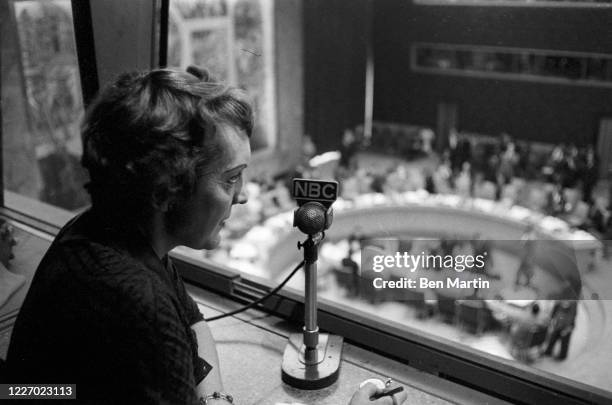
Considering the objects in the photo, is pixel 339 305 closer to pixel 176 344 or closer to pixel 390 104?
pixel 176 344

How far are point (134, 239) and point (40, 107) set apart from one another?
8.50 m

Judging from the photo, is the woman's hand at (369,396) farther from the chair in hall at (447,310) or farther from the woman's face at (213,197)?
the chair in hall at (447,310)

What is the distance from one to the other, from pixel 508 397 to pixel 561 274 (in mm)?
6179

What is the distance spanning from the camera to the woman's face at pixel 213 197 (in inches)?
45.2

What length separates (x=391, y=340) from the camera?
1.86 m

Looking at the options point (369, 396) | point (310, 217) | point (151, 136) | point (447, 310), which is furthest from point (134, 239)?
point (447, 310)

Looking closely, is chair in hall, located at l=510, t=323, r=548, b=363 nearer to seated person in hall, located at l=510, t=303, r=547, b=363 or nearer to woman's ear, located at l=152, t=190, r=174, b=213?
seated person in hall, located at l=510, t=303, r=547, b=363

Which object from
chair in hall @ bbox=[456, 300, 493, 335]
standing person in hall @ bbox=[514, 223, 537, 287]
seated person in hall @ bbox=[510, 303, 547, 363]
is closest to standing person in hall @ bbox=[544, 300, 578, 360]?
seated person in hall @ bbox=[510, 303, 547, 363]

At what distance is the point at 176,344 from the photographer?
40.8 inches

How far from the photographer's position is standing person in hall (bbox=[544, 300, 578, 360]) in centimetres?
591

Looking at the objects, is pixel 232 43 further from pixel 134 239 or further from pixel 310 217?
pixel 134 239

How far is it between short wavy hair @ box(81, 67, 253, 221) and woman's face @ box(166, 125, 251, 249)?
2 cm

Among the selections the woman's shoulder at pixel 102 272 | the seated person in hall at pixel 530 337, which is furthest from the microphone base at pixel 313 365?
the seated person in hall at pixel 530 337

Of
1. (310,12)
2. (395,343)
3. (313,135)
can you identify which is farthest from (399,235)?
(395,343)
